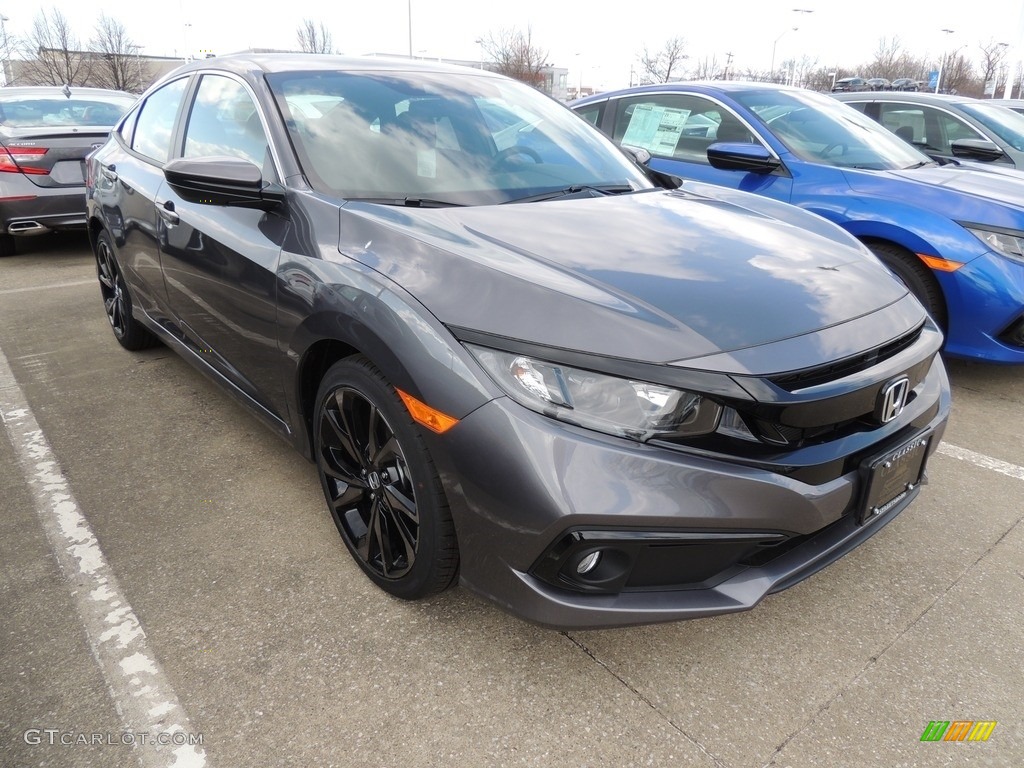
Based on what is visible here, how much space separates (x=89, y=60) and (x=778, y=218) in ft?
155

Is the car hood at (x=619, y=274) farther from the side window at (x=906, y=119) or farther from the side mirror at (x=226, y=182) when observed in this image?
the side window at (x=906, y=119)

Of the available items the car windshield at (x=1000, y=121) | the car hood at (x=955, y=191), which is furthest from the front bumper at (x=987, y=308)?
the car windshield at (x=1000, y=121)

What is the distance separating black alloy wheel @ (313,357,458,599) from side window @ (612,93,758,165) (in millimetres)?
3292

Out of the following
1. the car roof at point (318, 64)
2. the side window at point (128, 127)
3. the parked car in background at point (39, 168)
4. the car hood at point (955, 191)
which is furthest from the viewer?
the parked car in background at point (39, 168)

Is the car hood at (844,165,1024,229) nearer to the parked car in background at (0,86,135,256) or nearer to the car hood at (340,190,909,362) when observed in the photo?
the car hood at (340,190,909,362)

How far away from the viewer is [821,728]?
5.80 ft

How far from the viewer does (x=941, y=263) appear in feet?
12.0

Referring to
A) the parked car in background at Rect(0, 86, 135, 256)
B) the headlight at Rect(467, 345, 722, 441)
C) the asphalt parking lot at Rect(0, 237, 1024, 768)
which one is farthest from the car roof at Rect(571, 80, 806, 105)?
the parked car in background at Rect(0, 86, 135, 256)

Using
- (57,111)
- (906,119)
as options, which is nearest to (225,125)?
(57,111)

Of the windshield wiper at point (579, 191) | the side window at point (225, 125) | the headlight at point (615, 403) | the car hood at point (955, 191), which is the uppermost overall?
the side window at point (225, 125)

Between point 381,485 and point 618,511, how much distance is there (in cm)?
80

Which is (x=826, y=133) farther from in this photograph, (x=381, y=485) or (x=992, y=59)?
(x=992, y=59)

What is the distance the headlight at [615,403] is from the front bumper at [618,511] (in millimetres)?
31

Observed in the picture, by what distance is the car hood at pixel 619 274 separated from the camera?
1.70 metres
